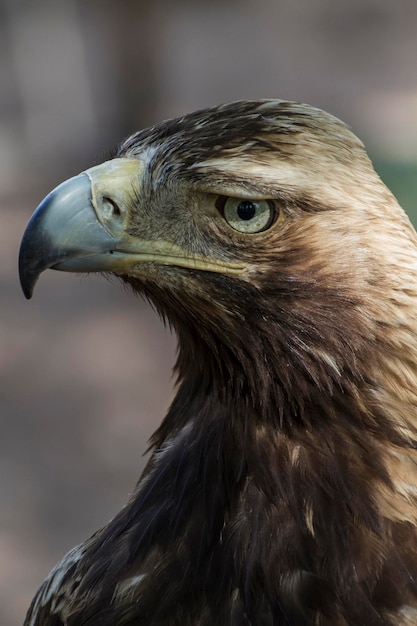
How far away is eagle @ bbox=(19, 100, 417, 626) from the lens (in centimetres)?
215

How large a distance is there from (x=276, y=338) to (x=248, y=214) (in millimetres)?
272

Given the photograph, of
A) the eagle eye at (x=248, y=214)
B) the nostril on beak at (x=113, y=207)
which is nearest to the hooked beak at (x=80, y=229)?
the nostril on beak at (x=113, y=207)

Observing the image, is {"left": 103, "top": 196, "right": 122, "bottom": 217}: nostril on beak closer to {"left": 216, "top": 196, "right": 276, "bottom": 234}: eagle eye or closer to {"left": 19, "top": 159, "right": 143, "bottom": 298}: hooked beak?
{"left": 19, "top": 159, "right": 143, "bottom": 298}: hooked beak

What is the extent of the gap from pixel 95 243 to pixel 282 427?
57 cm

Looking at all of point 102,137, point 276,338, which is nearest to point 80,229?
point 276,338

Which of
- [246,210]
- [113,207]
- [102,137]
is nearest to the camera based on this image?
[246,210]

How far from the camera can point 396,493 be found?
2.20 metres

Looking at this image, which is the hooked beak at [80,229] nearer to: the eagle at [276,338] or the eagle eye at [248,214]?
the eagle at [276,338]

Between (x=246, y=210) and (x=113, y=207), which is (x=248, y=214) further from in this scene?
(x=113, y=207)

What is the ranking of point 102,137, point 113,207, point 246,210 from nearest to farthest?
point 246,210, point 113,207, point 102,137

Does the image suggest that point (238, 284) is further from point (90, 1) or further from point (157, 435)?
point (90, 1)

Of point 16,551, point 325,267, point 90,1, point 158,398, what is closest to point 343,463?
point 325,267

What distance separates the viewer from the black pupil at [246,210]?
2.14 meters

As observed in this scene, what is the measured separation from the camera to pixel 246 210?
7.04 ft
